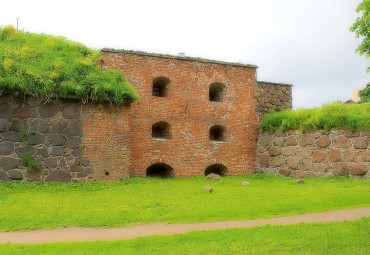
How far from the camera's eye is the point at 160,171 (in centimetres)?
1479

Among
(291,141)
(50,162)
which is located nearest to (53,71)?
(50,162)

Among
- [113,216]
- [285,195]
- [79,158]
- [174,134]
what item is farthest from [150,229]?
[174,134]

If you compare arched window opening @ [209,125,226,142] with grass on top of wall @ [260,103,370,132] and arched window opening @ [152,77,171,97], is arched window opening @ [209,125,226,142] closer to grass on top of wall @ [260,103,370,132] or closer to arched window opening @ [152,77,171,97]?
grass on top of wall @ [260,103,370,132]

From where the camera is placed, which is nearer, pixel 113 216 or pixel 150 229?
pixel 150 229

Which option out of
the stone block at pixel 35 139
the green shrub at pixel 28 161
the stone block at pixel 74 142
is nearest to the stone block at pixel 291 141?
the stone block at pixel 74 142

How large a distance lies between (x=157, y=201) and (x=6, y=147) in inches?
187

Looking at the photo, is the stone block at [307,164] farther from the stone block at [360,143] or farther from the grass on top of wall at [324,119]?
the stone block at [360,143]

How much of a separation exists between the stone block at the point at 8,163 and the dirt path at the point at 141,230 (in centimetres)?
426

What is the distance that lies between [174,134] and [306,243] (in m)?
8.65

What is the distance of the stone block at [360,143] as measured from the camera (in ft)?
40.0

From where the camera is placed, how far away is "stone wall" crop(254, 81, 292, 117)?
16016 millimetres

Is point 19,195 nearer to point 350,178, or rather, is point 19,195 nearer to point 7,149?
point 7,149

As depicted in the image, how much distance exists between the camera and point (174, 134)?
46.2 ft

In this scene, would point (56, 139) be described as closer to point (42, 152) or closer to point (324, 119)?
point (42, 152)
